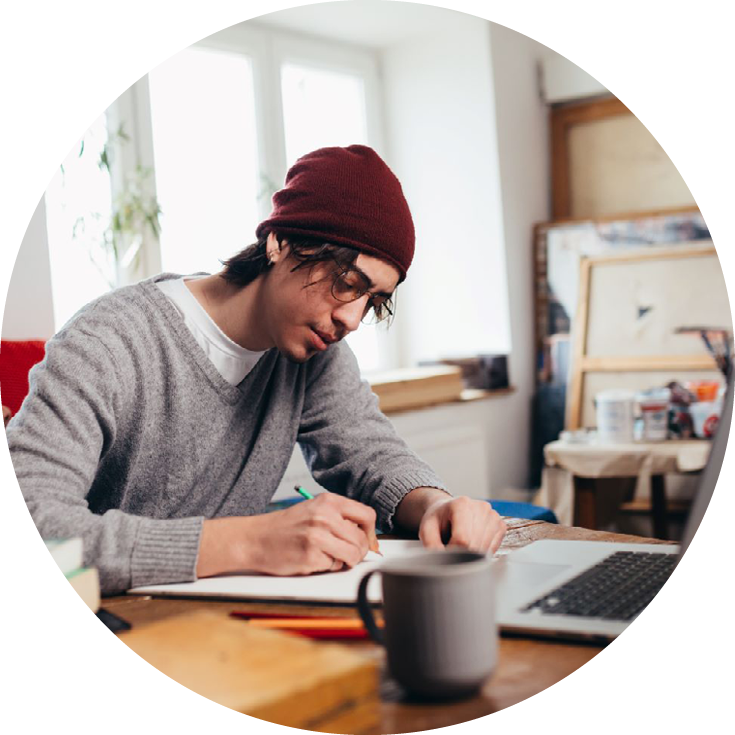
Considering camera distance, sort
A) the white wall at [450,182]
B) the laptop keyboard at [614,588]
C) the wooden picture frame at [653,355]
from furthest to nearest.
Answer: the white wall at [450,182] < the wooden picture frame at [653,355] < the laptop keyboard at [614,588]

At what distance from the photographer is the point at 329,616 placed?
2.29 feet

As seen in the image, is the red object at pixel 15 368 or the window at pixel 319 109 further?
the window at pixel 319 109

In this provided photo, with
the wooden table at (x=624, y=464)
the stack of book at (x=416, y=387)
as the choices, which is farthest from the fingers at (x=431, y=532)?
the wooden table at (x=624, y=464)

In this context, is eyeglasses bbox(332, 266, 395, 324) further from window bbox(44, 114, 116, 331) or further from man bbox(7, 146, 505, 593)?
window bbox(44, 114, 116, 331)

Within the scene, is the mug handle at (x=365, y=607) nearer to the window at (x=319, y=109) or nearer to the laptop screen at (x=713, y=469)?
the laptop screen at (x=713, y=469)

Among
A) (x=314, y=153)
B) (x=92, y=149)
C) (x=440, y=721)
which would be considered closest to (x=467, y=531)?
(x=440, y=721)

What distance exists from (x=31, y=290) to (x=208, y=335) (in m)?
0.82

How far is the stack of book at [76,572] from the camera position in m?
0.72

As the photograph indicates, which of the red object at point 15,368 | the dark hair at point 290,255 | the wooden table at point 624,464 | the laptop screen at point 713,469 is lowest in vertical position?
the wooden table at point 624,464

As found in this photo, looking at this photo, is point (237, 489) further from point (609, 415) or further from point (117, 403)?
point (609, 415)

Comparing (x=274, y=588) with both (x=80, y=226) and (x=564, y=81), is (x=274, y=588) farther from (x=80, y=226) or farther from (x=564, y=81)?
(x=564, y=81)

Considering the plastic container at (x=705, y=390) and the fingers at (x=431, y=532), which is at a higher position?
the fingers at (x=431, y=532)

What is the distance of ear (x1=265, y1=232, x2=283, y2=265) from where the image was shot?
1.08 m

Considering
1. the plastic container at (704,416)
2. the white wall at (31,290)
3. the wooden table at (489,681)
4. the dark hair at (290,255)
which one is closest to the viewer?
the wooden table at (489,681)
